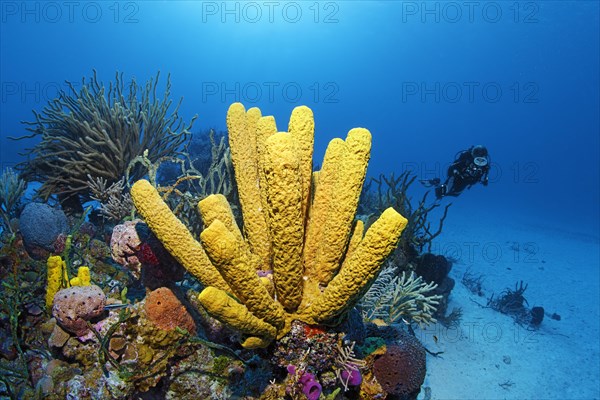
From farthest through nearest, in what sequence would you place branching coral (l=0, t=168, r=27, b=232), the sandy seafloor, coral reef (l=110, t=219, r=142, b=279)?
the sandy seafloor, branching coral (l=0, t=168, r=27, b=232), coral reef (l=110, t=219, r=142, b=279)

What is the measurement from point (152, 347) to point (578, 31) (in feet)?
273

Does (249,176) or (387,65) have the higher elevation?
(387,65)

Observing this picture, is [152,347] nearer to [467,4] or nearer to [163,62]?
[467,4]

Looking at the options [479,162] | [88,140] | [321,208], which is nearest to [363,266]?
[321,208]

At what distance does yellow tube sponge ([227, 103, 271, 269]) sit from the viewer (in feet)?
7.68

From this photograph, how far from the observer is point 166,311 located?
2.48 meters

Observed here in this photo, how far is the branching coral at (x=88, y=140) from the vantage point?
4.75 meters

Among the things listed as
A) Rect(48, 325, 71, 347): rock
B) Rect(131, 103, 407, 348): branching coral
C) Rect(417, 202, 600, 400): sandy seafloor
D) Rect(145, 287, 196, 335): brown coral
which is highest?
Rect(131, 103, 407, 348): branching coral

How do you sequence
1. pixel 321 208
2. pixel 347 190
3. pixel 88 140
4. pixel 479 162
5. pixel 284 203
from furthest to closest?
pixel 479 162 < pixel 88 140 < pixel 321 208 < pixel 347 190 < pixel 284 203

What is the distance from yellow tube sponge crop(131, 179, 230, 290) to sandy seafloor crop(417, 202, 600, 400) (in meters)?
4.23

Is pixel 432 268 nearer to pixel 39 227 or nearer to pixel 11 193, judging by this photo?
pixel 39 227

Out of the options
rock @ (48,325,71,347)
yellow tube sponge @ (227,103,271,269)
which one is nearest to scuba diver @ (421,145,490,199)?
yellow tube sponge @ (227,103,271,269)

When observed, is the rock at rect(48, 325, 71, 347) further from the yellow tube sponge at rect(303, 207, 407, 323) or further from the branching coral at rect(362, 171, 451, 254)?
the branching coral at rect(362, 171, 451, 254)

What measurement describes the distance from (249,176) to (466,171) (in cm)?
774
